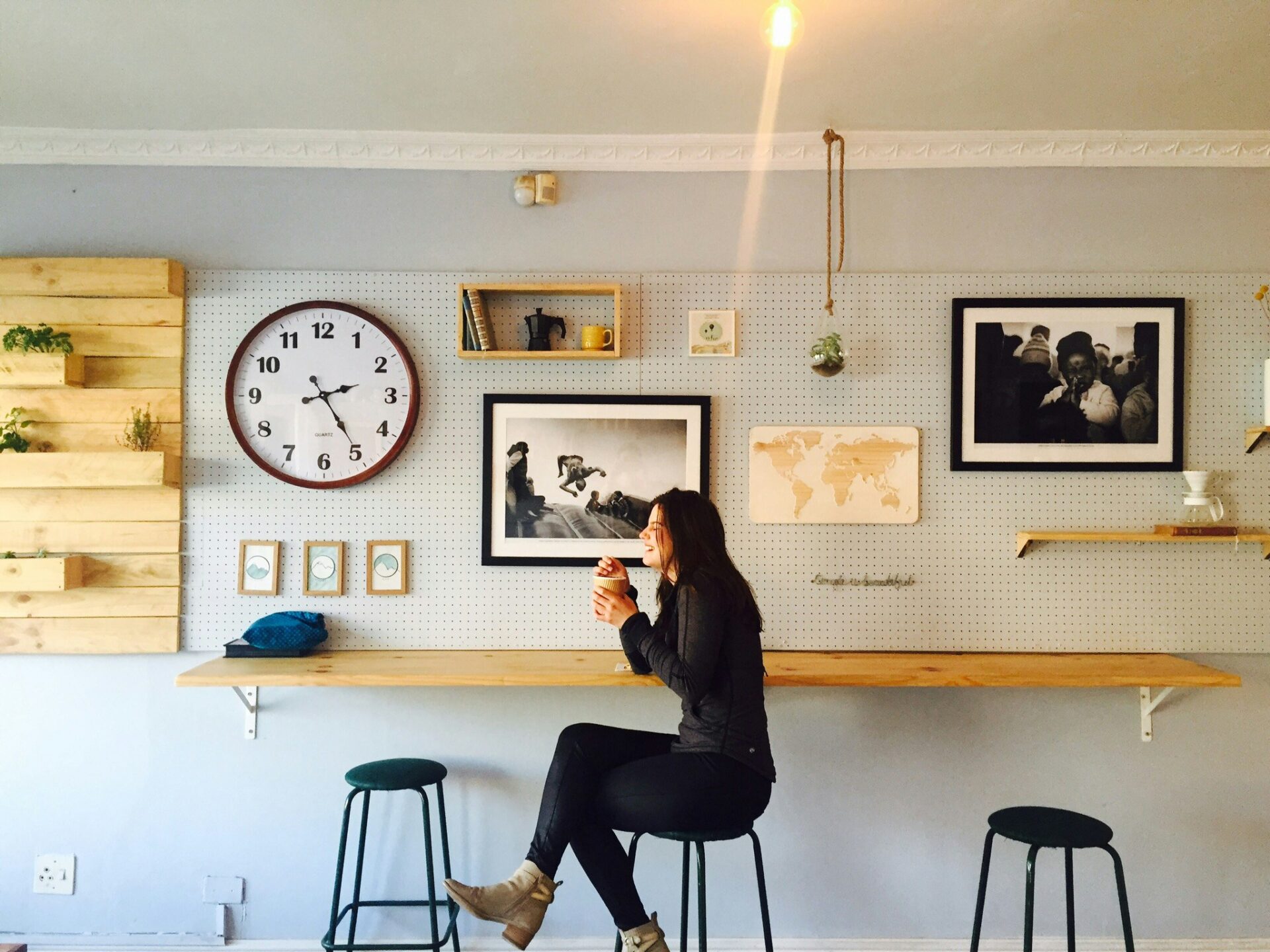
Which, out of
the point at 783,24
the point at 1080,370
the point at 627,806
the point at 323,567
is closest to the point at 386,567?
the point at 323,567

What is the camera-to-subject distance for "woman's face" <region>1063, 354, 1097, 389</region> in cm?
282

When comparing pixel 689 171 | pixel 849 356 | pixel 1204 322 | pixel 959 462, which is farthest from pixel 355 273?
pixel 1204 322

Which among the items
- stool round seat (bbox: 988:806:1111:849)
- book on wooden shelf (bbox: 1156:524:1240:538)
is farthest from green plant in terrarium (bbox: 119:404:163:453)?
book on wooden shelf (bbox: 1156:524:1240:538)

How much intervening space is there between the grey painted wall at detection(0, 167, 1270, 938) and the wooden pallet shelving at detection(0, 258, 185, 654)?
0.39ft

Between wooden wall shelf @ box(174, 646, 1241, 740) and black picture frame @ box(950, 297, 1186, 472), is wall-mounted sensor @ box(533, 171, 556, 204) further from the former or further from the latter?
wooden wall shelf @ box(174, 646, 1241, 740)

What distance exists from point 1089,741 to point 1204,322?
54.6 inches

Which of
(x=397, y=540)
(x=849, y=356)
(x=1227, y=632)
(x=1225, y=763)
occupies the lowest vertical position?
(x=1225, y=763)

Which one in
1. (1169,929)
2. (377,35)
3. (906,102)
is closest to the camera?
(377,35)

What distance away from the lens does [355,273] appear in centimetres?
288

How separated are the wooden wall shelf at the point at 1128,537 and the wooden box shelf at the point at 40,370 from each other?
9.80 feet

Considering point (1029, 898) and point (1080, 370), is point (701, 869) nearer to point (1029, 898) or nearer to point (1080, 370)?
point (1029, 898)

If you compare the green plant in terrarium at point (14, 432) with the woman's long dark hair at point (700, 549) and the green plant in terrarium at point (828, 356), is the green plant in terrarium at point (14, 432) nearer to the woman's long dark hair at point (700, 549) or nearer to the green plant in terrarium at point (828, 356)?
the woman's long dark hair at point (700, 549)

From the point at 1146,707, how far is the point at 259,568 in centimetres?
285

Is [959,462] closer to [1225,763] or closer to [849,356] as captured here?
[849,356]
